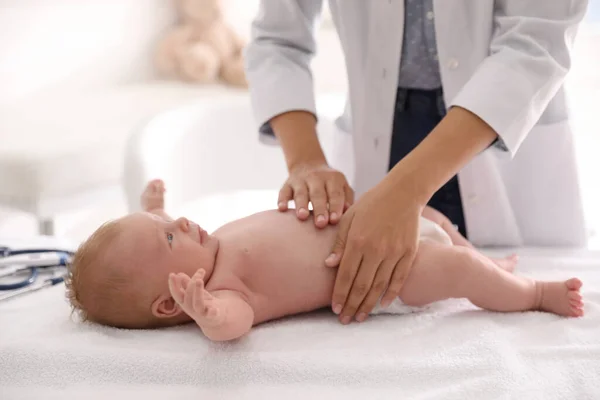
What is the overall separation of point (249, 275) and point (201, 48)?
72.1 inches

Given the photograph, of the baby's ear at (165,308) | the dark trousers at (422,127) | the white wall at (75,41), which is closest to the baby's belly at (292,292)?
the baby's ear at (165,308)

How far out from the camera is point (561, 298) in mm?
969

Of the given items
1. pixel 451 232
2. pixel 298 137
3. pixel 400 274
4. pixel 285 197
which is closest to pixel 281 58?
pixel 298 137

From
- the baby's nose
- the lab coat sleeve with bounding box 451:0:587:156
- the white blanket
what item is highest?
the lab coat sleeve with bounding box 451:0:587:156

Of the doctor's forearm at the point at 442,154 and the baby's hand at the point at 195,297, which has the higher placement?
the doctor's forearm at the point at 442,154

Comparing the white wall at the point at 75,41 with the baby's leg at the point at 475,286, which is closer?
the baby's leg at the point at 475,286

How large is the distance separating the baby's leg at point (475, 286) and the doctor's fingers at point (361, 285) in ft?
0.24

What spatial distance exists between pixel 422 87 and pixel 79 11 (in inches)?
63.0

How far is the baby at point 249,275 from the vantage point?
0.90m

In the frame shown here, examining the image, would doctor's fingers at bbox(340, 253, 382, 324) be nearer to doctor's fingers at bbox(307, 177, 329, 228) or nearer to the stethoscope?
doctor's fingers at bbox(307, 177, 329, 228)

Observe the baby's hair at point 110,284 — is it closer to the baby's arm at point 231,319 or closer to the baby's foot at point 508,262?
the baby's arm at point 231,319

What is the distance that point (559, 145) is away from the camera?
1226 millimetres

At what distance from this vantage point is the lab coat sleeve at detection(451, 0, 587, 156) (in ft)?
3.30

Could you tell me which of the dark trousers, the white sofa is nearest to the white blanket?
the dark trousers
